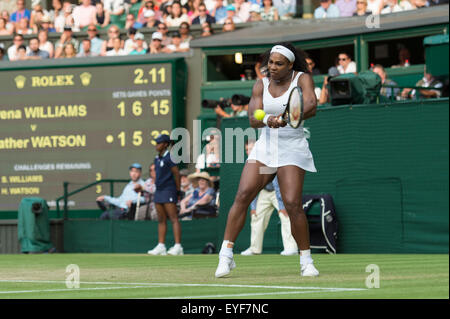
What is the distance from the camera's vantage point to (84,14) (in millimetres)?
22188

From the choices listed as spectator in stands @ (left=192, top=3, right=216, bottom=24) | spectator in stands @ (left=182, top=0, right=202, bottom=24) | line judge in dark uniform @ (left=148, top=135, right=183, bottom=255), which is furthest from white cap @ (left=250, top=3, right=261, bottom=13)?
line judge in dark uniform @ (left=148, top=135, right=183, bottom=255)

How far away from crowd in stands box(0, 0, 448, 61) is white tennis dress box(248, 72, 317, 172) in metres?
11.0

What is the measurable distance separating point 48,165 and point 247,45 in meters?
4.88

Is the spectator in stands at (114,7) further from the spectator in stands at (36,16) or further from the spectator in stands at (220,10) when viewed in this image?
the spectator in stands at (220,10)

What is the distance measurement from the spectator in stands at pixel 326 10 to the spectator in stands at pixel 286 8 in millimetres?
500

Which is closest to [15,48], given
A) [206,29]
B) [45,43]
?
[45,43]

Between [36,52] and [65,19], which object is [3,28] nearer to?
[65,19]

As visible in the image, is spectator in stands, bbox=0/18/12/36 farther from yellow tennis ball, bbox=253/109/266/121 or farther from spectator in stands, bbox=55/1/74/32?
yellow tennis ball, bbox=253/109/266/121

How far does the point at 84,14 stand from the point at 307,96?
50.4 ft

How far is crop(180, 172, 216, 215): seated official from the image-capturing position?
55.9 ft

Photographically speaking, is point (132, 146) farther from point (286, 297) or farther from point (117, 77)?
point (286, 297)

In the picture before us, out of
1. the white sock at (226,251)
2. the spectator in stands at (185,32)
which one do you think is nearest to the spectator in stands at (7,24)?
the spectator in stands at (185,32)

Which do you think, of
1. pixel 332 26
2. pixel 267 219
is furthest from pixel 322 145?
pixel 332 26

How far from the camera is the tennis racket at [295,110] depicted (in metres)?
7.39
